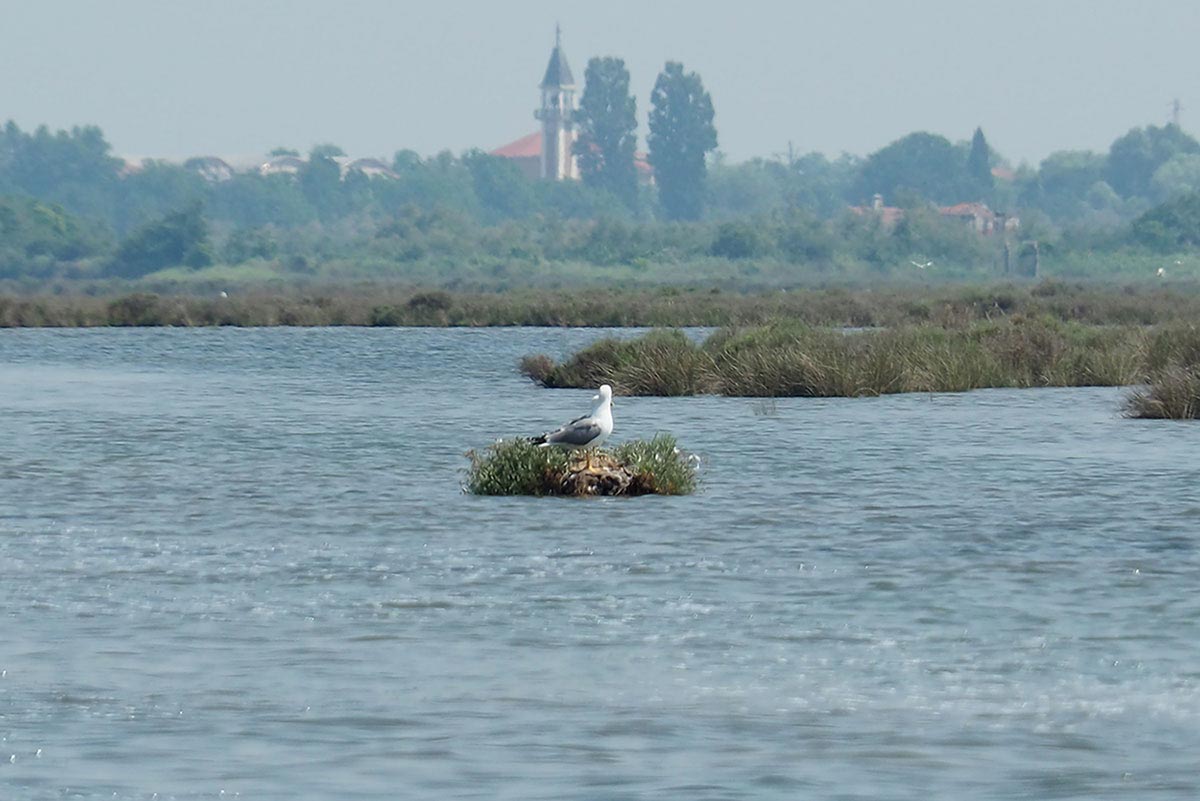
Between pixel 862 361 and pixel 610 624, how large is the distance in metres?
Answer: 28.4

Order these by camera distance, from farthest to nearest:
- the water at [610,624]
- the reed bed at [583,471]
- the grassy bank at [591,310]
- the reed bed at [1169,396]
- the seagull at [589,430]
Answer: the grassy bank at [591,310] → the reed bed at [1169,396] → the reed bed at [583,471] → the seagull at [589,430] → the water at [610,624]

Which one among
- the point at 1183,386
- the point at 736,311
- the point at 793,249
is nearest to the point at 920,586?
the point at 1183,386

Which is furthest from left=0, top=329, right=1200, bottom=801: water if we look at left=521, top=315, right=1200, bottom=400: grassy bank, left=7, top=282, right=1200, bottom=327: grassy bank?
left=7, top=282, right=1200, bottom=327: grassy bank

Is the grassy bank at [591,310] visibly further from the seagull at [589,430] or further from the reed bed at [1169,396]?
the seagull at [589,430]

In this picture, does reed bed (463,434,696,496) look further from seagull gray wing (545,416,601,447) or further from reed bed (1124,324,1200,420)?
reed bed (1124,324,1200,420)

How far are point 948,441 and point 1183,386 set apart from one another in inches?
180

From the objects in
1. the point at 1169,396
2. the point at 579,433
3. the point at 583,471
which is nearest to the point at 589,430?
the point at 579,433

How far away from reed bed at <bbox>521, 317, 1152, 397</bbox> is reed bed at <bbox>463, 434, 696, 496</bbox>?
17830 mm

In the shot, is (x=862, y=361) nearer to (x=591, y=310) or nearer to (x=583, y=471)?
(x=583, y=471)

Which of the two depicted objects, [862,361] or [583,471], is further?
[862,361]

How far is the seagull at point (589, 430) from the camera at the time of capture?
24703 mm

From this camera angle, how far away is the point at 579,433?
Result: 24891 mm

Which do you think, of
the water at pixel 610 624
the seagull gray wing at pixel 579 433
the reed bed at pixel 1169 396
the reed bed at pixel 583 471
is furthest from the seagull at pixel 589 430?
the reed bed at pixel 1169 396

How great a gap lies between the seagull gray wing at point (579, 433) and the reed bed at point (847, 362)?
63.2ft
